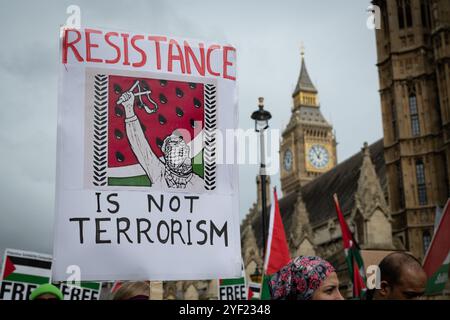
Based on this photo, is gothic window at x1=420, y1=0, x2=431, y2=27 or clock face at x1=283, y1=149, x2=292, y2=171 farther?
clock face at x1=283, y1=149, x2=292, y2=171

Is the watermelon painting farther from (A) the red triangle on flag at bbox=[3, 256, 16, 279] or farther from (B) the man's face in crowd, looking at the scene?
(A) the red triangle on flag at bbox=[3, 256, 16, 279]

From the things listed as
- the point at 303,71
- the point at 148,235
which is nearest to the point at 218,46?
the point at 148,235

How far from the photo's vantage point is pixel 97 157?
469 centimetres

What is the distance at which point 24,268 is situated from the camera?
22.1ft

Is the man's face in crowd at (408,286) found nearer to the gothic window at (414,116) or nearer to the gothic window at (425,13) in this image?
the gothic window at (414,116)

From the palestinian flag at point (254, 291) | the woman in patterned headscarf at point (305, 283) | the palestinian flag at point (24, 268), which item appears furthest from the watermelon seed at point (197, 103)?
A: the palestinian flag at point (254, 291)

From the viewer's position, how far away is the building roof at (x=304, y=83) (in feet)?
345

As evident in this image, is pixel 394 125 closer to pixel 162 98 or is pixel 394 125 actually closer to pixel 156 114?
pixel 162 98

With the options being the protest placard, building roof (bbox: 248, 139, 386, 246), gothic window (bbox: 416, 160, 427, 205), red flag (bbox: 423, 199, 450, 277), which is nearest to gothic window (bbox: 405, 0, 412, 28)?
gothic window (bbox: 416, 160, 427, 205)

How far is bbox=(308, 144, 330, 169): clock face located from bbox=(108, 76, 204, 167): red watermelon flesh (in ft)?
305

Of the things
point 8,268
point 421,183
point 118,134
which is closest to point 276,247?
point 8,268

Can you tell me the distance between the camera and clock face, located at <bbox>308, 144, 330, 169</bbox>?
97500 mm

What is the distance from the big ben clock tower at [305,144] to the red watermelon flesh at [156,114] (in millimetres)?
90813

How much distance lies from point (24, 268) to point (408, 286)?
13.8 feet
